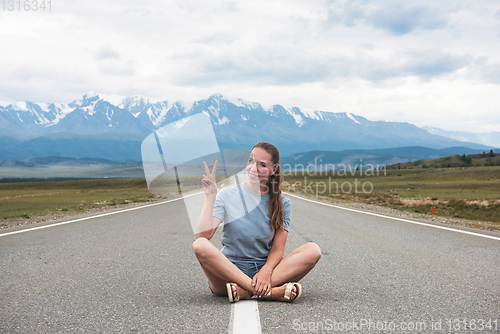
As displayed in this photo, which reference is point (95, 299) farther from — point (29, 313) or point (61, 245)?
point (61, 245)

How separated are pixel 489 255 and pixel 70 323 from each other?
671 centimetres

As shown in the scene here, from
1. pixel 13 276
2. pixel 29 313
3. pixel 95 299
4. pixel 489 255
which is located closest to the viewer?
pixel 29 313

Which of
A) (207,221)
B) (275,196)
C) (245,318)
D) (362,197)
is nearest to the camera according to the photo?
(245,318)

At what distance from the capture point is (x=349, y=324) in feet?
11.0

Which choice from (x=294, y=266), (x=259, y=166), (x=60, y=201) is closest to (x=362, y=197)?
(x=60, y=201)

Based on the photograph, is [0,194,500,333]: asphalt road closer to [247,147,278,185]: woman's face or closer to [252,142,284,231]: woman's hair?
[252,142,284,231]: woman's hair

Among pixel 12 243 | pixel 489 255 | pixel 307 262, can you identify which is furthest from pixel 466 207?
pixel 12 243

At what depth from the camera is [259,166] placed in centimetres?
391

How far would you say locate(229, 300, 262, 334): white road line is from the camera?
3176 mm

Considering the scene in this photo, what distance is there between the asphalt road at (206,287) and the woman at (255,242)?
201 mm

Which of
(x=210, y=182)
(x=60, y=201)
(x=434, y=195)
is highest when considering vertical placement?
(x=210, y=182)

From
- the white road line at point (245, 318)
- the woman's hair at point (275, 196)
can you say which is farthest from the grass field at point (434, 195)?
the white road line at point (245, 318)

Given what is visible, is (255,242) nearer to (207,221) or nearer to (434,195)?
(207,221)

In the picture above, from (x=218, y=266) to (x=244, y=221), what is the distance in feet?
1.78
